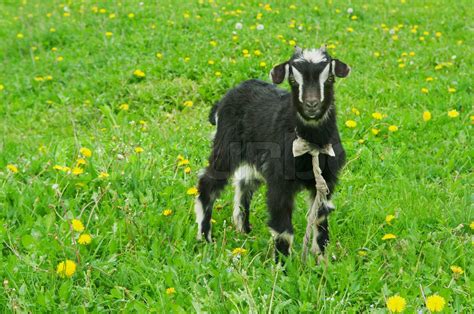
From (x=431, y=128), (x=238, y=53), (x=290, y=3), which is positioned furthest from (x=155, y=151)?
(x=290, y=3)

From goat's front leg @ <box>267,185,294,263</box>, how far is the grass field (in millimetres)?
142

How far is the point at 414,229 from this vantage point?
4062 mm

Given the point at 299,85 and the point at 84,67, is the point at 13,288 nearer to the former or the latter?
the point at 299,85

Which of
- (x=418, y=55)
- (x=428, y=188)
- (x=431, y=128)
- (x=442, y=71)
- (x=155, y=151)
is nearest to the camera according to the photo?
(x=428, y=188)

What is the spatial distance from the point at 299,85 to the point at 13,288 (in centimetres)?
199

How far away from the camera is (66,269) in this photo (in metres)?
3.40

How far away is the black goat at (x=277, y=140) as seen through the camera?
3391 mm

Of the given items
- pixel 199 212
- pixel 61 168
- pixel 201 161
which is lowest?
pixel 201 161

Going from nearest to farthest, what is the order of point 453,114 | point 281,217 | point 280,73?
1. point 280,73
2. point 281,217
3. point 453,114

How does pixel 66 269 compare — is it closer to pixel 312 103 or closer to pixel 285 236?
pixel 285 236

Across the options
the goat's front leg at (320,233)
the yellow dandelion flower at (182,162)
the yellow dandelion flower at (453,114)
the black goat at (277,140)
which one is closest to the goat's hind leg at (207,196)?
the black goat at (277,140)

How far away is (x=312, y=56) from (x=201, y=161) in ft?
7.84

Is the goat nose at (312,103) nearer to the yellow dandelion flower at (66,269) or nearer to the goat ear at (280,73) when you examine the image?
the goat ear at (280,73)

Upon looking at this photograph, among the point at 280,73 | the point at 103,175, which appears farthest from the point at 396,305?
the point at 103,175
